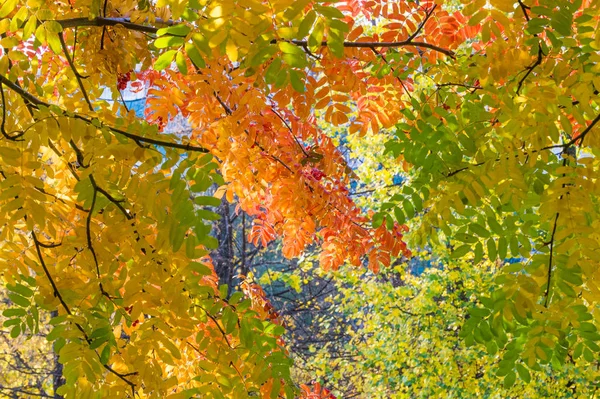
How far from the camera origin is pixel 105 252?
5.49ft

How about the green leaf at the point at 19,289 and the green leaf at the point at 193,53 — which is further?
the green leaf at the point at 19,289

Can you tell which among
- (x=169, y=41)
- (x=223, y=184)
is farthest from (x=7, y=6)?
(x=223, y=184)

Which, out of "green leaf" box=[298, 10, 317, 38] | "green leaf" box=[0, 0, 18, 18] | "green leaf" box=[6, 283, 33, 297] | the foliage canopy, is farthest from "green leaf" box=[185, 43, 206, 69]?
"green leaf" box=[6, 283, 33, 297]

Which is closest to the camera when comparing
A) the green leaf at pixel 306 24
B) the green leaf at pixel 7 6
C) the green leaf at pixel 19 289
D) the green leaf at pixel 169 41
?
the green leaf at pixel 306 24

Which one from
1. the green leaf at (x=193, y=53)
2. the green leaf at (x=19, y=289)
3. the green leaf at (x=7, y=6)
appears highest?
the green leaf at (x=7, y=6)

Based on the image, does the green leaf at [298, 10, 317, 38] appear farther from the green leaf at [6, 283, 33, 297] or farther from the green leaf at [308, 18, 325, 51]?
the green leaf at [6, 283, 33, 297]

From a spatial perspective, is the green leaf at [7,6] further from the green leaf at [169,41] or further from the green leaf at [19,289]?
the green leaf at [19,289]

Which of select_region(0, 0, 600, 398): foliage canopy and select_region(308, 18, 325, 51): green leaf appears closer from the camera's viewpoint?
select_region(308, 18, 325, 51): green leaf

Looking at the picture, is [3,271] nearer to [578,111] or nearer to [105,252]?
[105,252]

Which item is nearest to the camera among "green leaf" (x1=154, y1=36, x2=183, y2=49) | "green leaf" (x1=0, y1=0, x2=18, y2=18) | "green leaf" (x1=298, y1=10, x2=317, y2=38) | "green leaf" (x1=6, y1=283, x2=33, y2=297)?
"green leaf" (x1=298, y1=10, x2=317, y2=38)

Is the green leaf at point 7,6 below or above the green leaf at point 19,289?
above

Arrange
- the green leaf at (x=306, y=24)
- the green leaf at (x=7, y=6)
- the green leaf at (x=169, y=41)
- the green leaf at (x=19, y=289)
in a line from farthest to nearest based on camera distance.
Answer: the green leaf at (x=19, y=289)
the green leaf at (x=7, y=6)
the green leaf at (x=169, y=41)
the green leaf at (x=306, y=24)

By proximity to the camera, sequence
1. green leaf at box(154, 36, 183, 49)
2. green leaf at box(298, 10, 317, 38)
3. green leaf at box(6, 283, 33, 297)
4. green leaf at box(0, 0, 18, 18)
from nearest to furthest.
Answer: green leaf at box(298, 10, 317, 38)
green leaf at box(154, 36, 183, 49)
green leaf at box(0, 0, 18, 18)
green leaf at box(6, 283, 33, 297)

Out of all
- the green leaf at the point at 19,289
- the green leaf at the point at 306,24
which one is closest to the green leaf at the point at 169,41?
the green leaf at the point at 306,24
